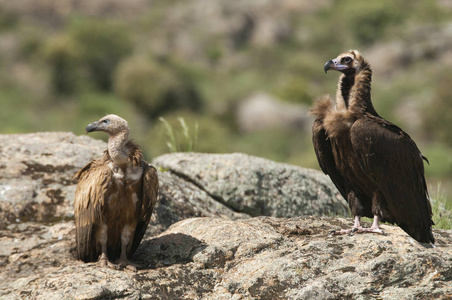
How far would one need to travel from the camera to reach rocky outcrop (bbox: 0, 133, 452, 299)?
5129mm

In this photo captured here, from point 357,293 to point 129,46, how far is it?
175ft

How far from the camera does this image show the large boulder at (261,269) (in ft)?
16.6

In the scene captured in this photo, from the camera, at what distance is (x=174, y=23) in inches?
2724

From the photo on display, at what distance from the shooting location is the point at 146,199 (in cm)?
596

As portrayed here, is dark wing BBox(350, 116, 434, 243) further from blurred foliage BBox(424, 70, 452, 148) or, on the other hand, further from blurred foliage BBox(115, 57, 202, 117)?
blurred foliage BBox(115, 57, 202, 117)

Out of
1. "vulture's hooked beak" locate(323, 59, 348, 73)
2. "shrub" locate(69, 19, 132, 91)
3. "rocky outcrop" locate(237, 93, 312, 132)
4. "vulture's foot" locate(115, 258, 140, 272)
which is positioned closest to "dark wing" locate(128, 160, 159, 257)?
"vulture's foot" locate(115, 258, 140, 272)

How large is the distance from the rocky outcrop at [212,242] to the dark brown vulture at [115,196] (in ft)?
0.99

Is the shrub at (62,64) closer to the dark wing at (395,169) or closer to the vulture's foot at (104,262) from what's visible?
the vulture's foot at (104,262)

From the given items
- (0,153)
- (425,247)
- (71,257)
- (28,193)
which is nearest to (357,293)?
(425,247)

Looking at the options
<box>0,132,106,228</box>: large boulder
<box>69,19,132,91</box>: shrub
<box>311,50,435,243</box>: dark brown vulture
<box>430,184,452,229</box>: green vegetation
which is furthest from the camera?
<box>69,19,132,91</box>: shrub

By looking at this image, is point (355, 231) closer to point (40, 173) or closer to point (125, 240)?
point (125, 240)

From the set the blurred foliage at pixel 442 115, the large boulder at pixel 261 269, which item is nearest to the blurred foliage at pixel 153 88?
the blurred foliage at pixel 442 115

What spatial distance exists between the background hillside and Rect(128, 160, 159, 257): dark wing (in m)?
17.4

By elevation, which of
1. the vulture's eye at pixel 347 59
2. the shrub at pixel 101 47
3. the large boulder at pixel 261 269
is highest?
the shrub at pixel 101 47
